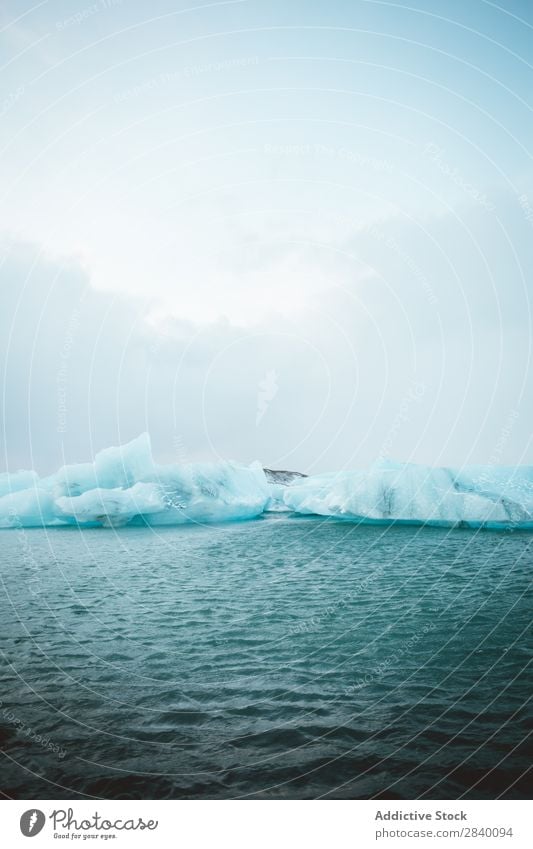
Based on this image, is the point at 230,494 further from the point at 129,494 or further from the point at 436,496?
the point at 436,496

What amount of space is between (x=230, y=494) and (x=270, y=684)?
3013cm

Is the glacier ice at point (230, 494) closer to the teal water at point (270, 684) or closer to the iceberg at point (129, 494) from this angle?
the iceberg at point (129, 494)

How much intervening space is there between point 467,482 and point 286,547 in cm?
1406

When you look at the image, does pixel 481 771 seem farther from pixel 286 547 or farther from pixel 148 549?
pixel 148 549

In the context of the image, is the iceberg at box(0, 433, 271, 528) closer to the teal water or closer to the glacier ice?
the glacier ice

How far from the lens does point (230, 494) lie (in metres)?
38.4

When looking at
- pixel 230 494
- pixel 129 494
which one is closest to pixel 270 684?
pixel 129 494

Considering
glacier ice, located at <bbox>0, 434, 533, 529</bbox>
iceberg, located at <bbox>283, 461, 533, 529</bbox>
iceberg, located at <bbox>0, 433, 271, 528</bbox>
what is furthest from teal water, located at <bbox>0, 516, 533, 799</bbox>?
iceberg, located at <bbox>0, 433, 271, 528</bbox>

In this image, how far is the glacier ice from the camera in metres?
30.8

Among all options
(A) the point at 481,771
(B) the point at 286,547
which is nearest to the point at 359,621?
(A) the point at 481,771

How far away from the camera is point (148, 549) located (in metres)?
26.5

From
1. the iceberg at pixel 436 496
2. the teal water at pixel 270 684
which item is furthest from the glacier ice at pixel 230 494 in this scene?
the teal water at pixel 270 684

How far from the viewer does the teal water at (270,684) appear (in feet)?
19.0

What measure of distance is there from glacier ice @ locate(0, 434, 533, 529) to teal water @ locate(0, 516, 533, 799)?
12177 mm
